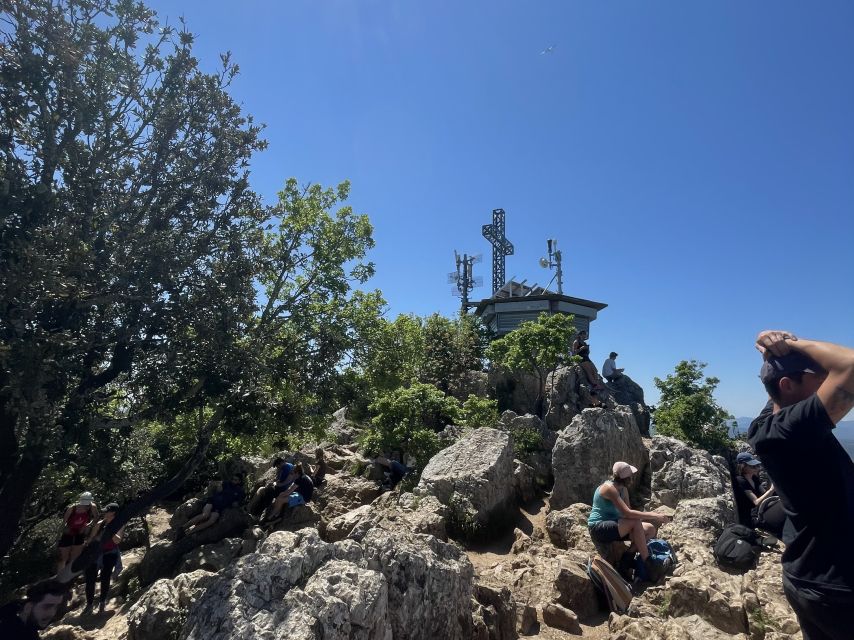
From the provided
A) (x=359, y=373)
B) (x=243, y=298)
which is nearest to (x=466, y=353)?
(x=359, y=373)

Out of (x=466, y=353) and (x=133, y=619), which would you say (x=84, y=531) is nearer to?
(x=133, y=619)

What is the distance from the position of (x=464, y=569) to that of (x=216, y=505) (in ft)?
25.1

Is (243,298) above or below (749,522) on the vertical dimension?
above

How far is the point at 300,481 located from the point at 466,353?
70.1ft

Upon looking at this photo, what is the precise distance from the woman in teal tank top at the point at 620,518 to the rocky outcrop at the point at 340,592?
2.35m

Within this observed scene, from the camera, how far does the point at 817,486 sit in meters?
2.58

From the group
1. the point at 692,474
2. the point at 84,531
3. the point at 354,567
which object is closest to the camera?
the point at 354,567

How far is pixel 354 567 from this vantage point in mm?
4766

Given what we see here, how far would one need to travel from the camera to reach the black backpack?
20.1 ft

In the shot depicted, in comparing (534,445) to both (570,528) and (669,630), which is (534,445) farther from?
(669,630)

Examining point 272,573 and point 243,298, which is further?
point 243,298

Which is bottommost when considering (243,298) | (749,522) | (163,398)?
(749,522)

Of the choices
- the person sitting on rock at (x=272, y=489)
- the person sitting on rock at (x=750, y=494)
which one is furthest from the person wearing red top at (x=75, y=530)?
the person sitting on rock at (x=750, y=494)

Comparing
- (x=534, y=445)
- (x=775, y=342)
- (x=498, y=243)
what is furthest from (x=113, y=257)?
(x=498, y=243)
